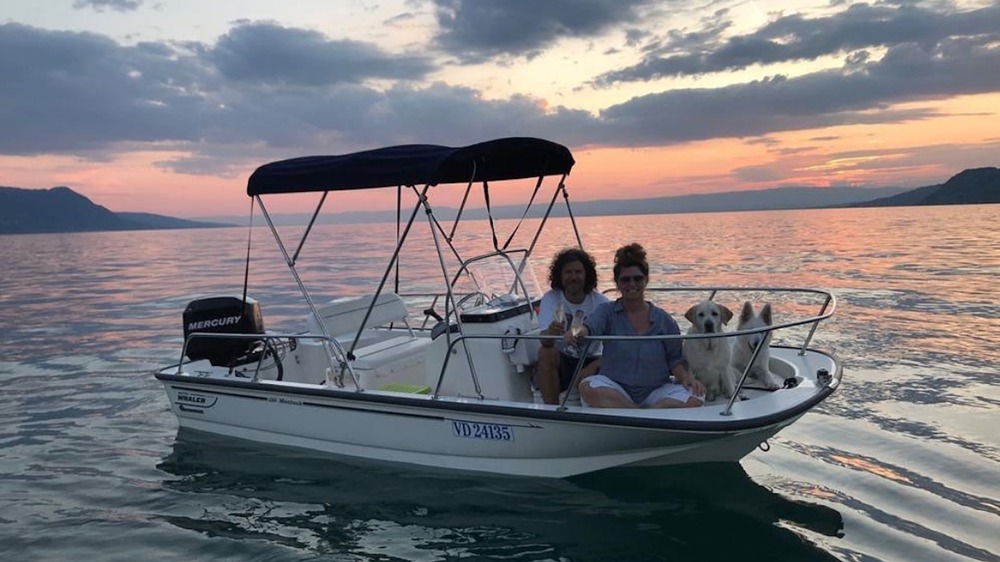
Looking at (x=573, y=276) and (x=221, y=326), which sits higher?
(x=573, y=276)

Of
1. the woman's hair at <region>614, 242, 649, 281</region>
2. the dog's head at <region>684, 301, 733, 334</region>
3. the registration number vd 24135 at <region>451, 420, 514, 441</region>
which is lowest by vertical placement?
the registration number vd 24135 at <region>451, 420, 514, 441</region>

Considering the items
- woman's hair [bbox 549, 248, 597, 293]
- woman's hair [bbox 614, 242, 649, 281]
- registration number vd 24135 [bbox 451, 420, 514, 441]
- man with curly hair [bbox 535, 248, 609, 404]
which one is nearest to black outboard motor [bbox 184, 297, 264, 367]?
registration number vd 24135 [bbox 451, 420, 514, 441]

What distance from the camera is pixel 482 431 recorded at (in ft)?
21.0

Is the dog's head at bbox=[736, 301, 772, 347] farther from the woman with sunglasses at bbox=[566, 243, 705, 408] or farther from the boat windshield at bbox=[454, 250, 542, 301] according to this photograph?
the boat windshield at bbox=[454, 250, 542, 301]

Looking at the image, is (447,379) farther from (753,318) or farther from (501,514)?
(753,318)

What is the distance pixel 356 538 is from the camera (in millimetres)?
5754

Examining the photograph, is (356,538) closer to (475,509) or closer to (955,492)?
(475,509)

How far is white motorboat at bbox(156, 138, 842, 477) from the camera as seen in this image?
5.88 m

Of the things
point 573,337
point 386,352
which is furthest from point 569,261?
point 386,352

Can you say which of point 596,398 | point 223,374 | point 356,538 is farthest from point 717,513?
point 223,374

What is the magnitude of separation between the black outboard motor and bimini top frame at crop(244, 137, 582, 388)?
1776 millimetres

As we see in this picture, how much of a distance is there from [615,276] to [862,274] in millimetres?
19736

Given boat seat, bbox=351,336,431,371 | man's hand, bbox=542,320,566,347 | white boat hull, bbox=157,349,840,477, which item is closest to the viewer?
white boat hull, bbox=157,349,840,477

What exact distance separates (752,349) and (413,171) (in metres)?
3.23
